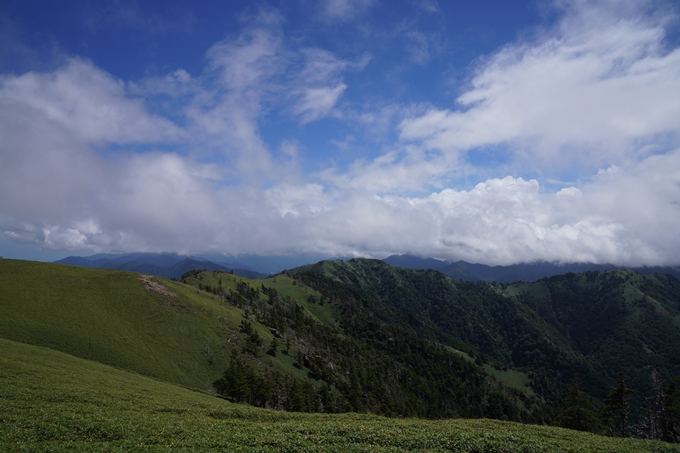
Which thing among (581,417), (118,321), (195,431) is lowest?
(581,417)

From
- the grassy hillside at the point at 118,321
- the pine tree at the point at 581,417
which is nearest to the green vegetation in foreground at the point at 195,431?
the pine tree at the point at 581,417

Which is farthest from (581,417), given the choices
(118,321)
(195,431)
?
(118,321)

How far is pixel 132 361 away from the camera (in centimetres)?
8119

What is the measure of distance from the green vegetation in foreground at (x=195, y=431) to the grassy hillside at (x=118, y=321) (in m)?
40.2

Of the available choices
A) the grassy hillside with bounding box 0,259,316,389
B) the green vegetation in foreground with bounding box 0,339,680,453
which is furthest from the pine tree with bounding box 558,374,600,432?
the grassy hillside with bounding box 0,259,316,389

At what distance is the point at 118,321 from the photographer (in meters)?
97.1

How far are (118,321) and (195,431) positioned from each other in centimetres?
8835

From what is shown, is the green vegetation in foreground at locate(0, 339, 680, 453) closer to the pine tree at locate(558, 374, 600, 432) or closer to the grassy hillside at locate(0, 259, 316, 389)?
the pine tree at locate(558, 374, 600, 432)

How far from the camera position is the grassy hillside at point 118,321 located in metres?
79.8

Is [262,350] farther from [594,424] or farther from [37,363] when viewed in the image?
[594,424]

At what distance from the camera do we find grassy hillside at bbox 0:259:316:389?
79.8 meters

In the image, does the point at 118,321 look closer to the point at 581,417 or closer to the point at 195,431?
the point at 195,431

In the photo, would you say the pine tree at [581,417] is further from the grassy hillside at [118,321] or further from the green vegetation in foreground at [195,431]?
the grassy hillside at [118,321]

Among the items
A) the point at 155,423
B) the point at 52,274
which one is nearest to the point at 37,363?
the point at 155,423
